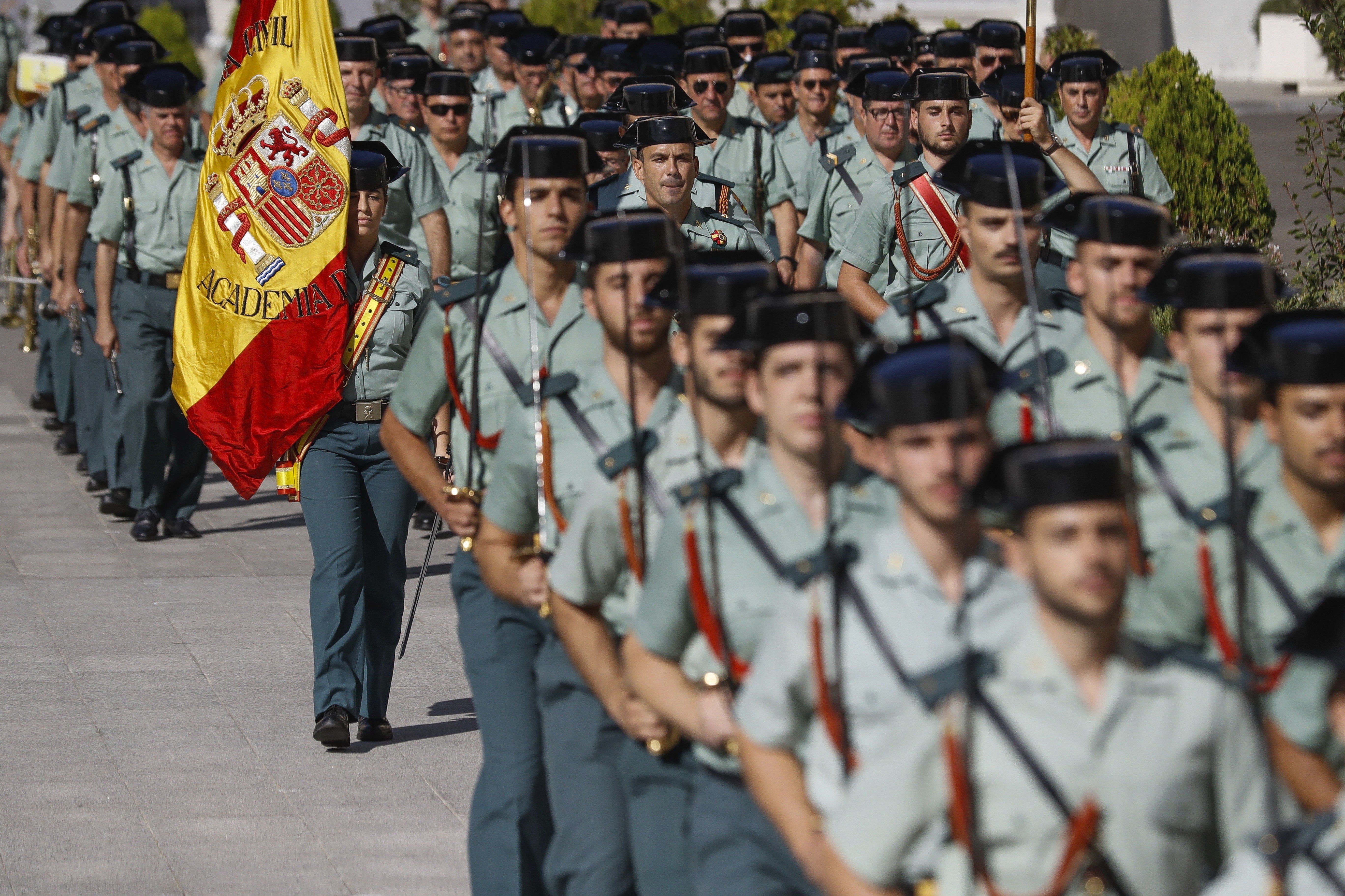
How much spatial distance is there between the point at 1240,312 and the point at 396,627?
13.6 ft

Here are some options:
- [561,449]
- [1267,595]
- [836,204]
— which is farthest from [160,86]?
[1267,595]

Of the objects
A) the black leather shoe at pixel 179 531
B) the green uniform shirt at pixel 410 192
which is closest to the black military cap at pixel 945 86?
the green uniform shirt at pixel 410 192

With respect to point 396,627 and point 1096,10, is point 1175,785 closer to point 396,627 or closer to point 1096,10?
point 396,627

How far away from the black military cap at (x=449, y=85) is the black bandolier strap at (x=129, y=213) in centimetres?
174

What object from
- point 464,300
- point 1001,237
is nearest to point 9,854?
point 464,300

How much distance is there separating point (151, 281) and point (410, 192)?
1765mm

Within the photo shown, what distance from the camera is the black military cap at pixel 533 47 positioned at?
15.4 m

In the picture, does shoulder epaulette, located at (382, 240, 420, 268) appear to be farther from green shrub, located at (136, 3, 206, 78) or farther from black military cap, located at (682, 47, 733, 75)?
green shrub, located at (136, 3, 206, 78)

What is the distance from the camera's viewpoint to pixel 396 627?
8.31 metres

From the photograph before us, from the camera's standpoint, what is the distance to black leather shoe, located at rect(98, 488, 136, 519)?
13008 mm

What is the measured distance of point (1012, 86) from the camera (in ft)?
39.6

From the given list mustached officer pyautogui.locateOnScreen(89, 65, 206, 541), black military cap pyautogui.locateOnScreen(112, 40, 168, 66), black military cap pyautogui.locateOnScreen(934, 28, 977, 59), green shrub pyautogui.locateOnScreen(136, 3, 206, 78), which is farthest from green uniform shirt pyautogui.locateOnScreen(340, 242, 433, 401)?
green shrub pyautogui.locateOnScreen(136, 3, 206, 78)

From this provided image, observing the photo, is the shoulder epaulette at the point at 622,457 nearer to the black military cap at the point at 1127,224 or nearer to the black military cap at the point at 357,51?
the black military cap at the point at 1127,224

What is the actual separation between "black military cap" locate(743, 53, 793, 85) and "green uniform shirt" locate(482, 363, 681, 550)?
9.77 m
